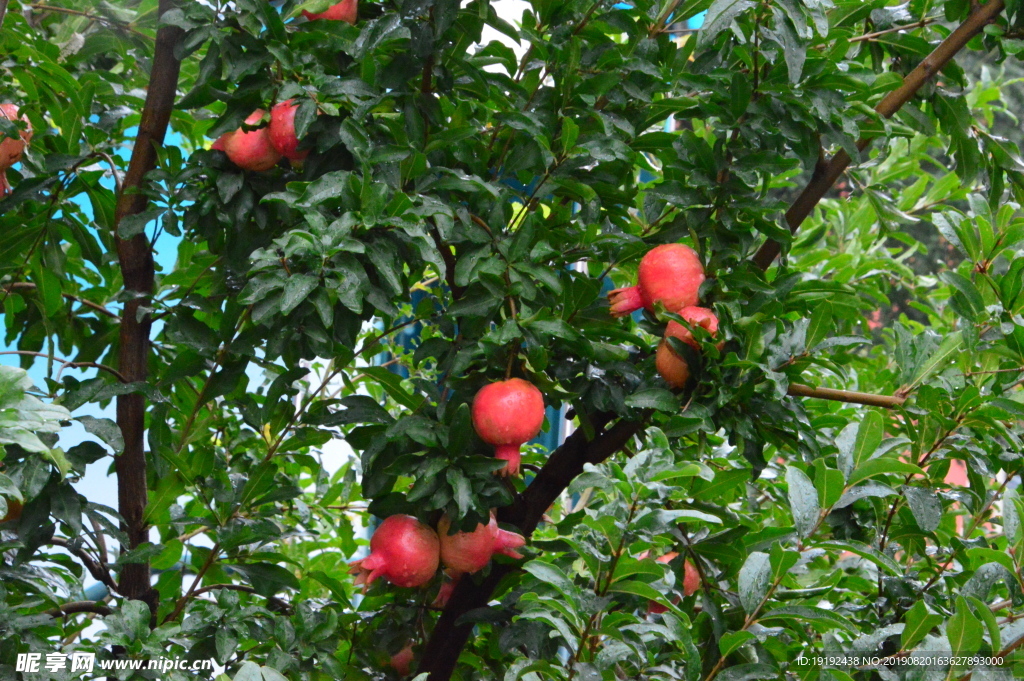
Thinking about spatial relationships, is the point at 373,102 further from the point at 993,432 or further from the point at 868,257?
the point at 868,257

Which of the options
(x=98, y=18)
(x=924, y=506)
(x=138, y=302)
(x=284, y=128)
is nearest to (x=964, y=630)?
(x=924, y=506)

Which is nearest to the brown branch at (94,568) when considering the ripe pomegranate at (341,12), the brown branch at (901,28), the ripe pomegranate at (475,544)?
the ripe pomegranate at (475,544)

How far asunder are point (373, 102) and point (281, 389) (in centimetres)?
31

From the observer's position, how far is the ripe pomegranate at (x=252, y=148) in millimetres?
881

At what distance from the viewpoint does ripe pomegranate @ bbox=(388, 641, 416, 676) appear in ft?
3.20

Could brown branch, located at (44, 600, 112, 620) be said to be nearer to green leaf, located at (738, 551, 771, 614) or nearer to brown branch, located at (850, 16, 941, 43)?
green leaf, located at (738, 551, 771, 614)

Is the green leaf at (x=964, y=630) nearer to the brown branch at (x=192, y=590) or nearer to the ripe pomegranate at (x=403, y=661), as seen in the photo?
the ripe pomegranate at (x=403, y=661)

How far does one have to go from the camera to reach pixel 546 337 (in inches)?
30.9

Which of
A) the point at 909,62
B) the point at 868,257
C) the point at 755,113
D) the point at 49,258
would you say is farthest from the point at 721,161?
the point at 49,258

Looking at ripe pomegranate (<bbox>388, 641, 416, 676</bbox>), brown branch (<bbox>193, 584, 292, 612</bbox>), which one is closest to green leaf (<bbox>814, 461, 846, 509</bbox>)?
ripe pomegranate (<bbox>388, 641, 416, 676</bbox>)

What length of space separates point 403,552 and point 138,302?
16.1 inches

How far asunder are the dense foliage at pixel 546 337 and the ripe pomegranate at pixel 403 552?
2cm

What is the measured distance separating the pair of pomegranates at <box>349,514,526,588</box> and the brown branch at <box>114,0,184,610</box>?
Answer: 30cm

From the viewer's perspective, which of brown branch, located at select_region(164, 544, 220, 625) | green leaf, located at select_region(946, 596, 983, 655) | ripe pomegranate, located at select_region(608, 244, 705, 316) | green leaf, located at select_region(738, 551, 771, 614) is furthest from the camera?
brown branch, located at select_region(164, 544, 220, 625)
